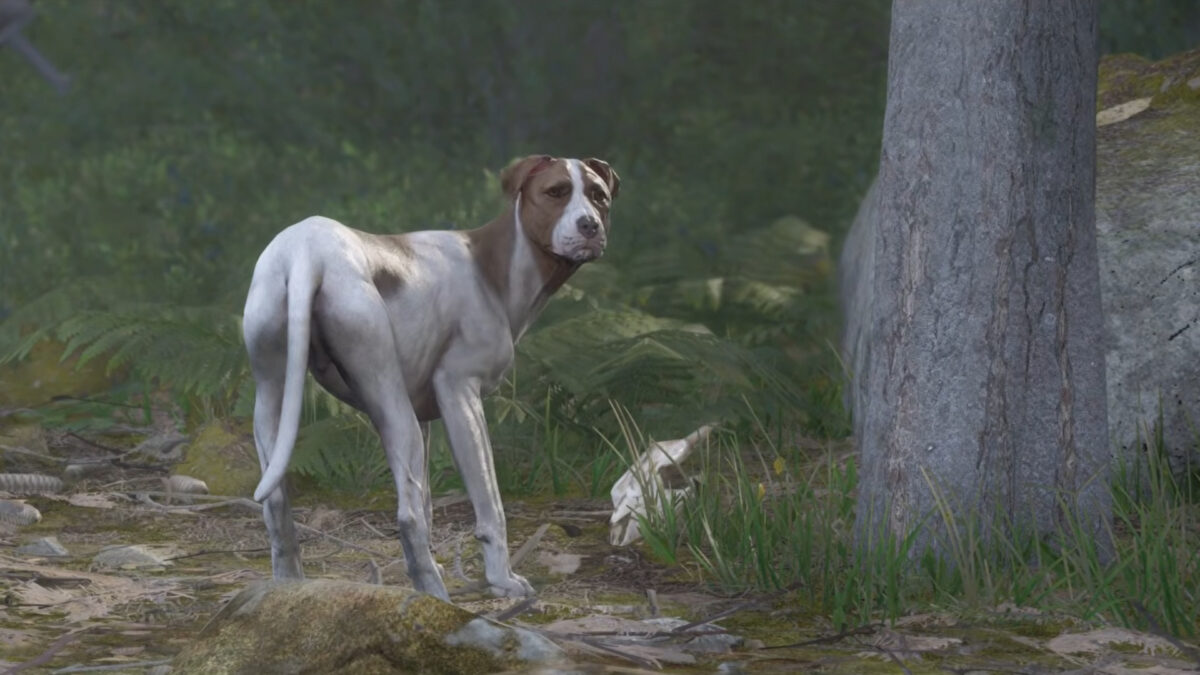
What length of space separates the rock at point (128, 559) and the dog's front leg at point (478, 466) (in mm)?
1248

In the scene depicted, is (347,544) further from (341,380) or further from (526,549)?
(341,380)

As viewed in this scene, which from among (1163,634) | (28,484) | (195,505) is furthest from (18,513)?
(1163,634)

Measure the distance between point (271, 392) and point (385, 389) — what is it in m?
0.33

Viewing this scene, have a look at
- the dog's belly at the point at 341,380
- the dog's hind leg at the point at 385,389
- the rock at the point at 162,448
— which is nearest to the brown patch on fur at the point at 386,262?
the dog's hind leg at the point at 385,389

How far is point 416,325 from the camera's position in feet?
15.8

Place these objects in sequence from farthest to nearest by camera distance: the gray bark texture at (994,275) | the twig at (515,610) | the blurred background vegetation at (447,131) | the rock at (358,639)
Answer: the blurred background vegetation at (447,131)
the gray bark texture at (994,275)
the twig at (515,610)
the rock at (358,639)

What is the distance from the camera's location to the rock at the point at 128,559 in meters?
5.43

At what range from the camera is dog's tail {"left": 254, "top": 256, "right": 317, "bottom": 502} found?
4.43 m

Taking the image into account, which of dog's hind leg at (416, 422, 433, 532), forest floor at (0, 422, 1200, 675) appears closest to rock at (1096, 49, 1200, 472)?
forest floor at (0, 422, 1200, 675)

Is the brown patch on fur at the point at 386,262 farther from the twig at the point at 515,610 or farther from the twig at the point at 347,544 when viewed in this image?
the twig at the point at 347,544

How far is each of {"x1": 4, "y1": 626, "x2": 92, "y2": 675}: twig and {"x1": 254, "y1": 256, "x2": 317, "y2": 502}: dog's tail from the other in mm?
615

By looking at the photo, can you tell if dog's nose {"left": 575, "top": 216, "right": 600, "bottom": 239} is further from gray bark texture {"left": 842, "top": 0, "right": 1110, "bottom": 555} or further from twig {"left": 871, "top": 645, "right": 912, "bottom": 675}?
twig {"left": 871, "top": 645, "right": 912, "bottom": 675}

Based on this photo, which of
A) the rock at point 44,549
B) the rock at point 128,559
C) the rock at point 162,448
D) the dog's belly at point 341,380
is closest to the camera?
the dog's belly at point 341,380

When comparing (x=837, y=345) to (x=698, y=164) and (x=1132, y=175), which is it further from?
(x=698, y=164)
